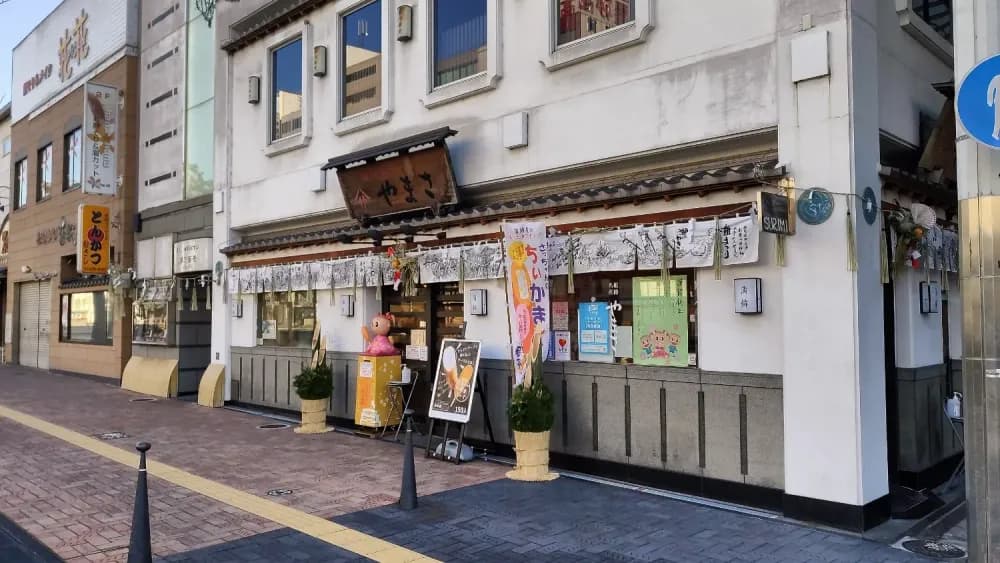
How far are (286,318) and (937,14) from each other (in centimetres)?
1185

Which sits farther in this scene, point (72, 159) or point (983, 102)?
point (72, 159)

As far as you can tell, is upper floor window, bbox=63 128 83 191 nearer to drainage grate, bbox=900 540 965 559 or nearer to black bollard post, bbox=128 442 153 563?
black bollard post, bbox=128 442 153 563

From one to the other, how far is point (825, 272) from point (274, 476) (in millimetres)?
6836

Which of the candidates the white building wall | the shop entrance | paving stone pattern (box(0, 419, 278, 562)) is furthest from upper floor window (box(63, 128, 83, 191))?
paving stone pattern (box(0, 419, 278, 562))

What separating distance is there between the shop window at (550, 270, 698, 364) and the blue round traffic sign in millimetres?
3439

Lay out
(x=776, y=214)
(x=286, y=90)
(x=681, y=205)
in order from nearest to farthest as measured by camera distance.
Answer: (x=776, y=214) < (x=681, y=205) < (x=286, y=90)

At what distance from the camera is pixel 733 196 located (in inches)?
317

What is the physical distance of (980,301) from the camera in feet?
18.9

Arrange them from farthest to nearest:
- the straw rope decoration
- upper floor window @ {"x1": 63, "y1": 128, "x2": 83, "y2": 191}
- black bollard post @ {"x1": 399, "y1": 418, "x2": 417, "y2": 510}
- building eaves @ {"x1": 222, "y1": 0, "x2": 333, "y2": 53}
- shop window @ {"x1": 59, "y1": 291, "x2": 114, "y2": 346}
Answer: upper floor window @ {"x1": 63, "y1": 128, "x2": 83, "y2": 191}
shop window @ {"x1": 59, "y1": 291, "x2": 114, "y2": 346}
building eaves @ {"x1": 222, "y1": 0, "x2": 333, "y2": 53}
the straw rope decoration
black bollard post @ {"x1": 399, "y1": 418, "x2": 417, "y2": 510}

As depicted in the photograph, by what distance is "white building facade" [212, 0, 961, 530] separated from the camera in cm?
724

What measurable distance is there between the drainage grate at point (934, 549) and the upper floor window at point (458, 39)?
7.82 metres

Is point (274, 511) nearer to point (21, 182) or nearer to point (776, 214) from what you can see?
point (776, 214)

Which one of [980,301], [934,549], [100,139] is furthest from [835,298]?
[100,139]

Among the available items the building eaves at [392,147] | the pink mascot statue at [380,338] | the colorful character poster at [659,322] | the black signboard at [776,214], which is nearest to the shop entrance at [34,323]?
the building eaves at [392,147]
